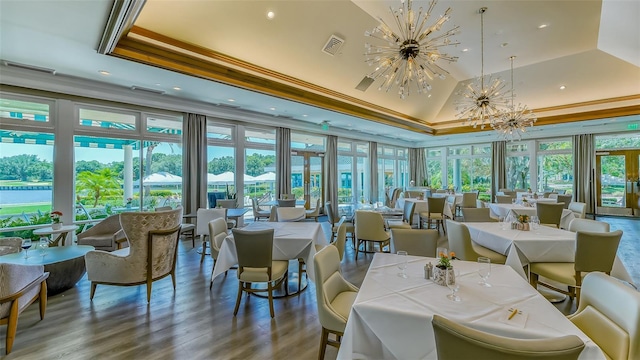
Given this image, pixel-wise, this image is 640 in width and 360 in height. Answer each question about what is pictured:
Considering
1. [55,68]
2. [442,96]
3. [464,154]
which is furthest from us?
[464,154]

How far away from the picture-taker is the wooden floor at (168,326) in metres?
2.34

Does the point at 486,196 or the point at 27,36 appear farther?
the point at 486,196

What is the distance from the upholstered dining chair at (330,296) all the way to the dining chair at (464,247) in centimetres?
176

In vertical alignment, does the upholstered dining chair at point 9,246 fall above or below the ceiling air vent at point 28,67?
below

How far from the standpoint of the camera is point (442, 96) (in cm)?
920

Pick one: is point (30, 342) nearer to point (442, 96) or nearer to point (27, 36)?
point (27, 36)

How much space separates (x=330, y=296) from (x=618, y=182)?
42.7 ft

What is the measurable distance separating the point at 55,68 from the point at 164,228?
140 inches

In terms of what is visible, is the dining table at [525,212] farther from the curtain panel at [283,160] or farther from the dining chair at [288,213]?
the curtain panel at [283,160]

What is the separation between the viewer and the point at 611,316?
150 centimetres

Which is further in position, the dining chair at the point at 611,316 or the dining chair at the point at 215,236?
the dining chair at the point at 215,236

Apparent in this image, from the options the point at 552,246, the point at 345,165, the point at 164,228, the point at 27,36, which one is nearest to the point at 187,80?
the point at 27,36

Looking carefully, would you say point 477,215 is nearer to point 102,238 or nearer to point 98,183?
point 102,238

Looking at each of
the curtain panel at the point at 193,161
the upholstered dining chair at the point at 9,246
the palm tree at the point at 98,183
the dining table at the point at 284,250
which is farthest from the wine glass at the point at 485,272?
the palm tree at the point at 98,183
